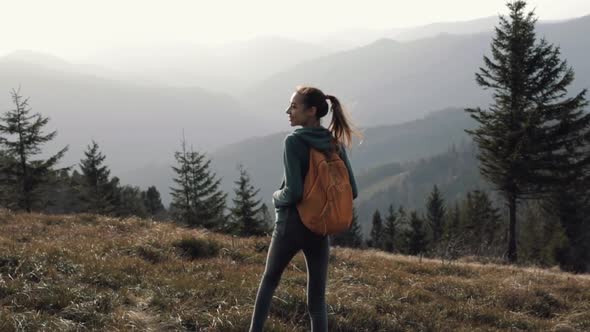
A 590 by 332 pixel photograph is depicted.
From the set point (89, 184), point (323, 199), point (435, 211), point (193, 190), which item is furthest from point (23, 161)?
point (435, 211)

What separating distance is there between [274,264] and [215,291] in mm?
2288

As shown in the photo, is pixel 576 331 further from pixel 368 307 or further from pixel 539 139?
pixel 539 139

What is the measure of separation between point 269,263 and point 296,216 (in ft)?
1.83

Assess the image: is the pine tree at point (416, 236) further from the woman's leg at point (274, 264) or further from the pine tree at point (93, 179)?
the woman's leg at point (274, 264)

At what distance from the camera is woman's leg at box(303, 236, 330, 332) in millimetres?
4285

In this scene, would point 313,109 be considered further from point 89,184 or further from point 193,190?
point 89,184

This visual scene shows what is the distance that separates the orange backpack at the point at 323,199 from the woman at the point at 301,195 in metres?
0.07

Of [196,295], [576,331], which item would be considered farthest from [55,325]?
[576,331]

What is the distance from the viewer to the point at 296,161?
4.05m

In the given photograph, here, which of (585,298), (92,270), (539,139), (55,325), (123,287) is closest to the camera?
(55,325)

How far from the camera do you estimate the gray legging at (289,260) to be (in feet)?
13.5

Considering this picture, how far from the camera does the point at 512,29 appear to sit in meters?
26.0

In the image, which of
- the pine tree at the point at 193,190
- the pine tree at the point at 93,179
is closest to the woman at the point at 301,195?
the pine tree at the point at 193,190

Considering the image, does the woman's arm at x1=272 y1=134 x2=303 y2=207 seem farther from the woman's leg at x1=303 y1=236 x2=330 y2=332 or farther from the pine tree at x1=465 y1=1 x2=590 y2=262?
the pine tree at x1=465 y1=1 x2=590 y2=262
